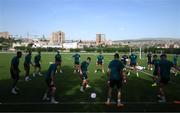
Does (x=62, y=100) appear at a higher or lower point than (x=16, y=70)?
lower

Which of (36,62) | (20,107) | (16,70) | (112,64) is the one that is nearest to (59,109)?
(20,107)

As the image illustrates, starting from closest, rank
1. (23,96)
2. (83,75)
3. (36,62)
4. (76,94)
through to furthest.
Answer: (23,96) → (76,94) → (83,75) → (36,62)

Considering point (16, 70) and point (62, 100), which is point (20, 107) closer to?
point (62, 100)

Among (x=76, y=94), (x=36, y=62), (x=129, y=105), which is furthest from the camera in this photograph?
(x=36, y=62)

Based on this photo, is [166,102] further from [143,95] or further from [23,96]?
[23,96]

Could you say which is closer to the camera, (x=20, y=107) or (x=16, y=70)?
(x=20, y=107)

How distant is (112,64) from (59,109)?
2827 millimetres

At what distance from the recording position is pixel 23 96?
1298 cm

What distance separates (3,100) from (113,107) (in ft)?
15.4

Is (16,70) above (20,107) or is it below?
above

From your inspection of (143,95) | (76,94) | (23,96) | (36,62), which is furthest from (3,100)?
(36,62)

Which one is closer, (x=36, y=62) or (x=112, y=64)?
(x=112, y=64)

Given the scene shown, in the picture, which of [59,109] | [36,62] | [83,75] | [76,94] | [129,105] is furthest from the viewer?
[36,62]

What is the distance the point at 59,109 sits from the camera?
34.1 ft
